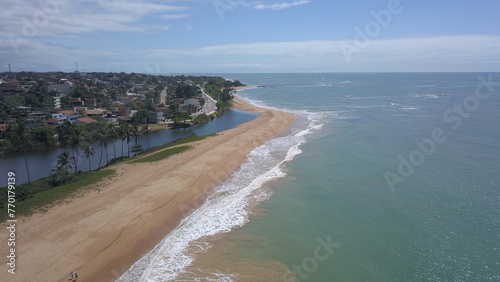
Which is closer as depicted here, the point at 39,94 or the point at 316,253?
the point at 316,253

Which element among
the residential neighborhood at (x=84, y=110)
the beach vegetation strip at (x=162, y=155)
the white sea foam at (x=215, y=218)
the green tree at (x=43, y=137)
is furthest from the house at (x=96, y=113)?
the white sea foam at (x=215, y=218)

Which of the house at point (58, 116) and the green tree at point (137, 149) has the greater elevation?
the house at point (58, 116)

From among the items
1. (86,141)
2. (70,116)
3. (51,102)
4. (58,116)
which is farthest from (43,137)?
(51,102)

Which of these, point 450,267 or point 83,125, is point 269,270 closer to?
point 450,267

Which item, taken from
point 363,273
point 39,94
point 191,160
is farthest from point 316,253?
point 39,94

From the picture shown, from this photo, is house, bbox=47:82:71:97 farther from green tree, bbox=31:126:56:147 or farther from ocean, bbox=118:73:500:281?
ocean, bbox=118:73:500:281

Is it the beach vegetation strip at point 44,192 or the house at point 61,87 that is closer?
the beach vegetation strip at point 44,192

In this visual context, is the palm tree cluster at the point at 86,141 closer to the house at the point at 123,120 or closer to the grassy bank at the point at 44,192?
the grassy bank at the point at 44,192
